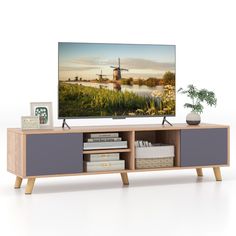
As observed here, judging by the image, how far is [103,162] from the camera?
795cm

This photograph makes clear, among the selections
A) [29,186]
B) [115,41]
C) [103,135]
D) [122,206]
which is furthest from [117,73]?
[115,41]

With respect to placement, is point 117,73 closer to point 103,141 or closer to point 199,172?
point 103,141

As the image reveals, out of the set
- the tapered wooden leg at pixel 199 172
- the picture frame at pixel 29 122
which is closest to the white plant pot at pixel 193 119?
the tapered wooden leg at pixel 199 172

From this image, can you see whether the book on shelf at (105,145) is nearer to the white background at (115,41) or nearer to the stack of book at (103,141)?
the stack of book at (103,141)

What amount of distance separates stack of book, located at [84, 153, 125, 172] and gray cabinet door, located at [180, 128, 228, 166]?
2.37ft

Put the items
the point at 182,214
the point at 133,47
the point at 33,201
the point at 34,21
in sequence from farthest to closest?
the point at 34,21 < the point at 133,47 < the point at 33,201 < the point at 182,214

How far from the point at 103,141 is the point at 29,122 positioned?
825mm

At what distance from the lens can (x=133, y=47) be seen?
27.3ft

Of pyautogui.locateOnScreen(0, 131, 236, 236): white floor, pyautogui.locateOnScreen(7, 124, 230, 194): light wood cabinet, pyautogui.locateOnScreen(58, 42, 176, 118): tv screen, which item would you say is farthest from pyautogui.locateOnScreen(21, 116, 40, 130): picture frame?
pyautogui.locateOnScreen(0, 131, 236, 236): white floor

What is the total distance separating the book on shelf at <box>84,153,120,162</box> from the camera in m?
7.92

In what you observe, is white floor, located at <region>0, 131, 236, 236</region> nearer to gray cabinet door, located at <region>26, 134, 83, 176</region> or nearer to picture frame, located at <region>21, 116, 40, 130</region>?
gray cabinet door, located at <region>26, 134, 83, 176</region>

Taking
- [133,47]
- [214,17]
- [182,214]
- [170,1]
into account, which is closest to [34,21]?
[170,1]
